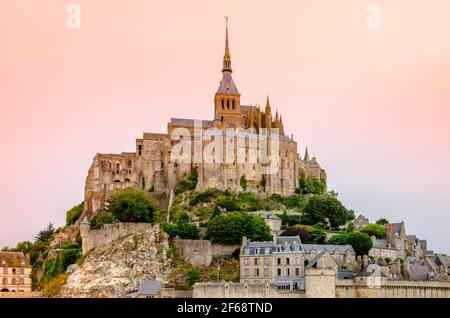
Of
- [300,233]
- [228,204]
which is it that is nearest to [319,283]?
[300,233]

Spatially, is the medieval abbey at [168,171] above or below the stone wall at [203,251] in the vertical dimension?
above

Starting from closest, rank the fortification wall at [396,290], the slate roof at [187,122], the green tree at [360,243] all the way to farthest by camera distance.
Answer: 1. the fortification wall at [396,290]
2. the green tree at [360,243]
3. the slate roof at [187,122]

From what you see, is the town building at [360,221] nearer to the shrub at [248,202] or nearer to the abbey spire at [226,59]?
the shrub at [248,202]

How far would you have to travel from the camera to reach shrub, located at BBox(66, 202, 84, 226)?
317 feet

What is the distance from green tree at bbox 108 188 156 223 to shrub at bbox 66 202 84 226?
8.79m

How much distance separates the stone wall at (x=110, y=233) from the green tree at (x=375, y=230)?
1796 cm

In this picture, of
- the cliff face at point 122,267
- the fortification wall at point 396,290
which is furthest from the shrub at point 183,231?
the fortification wall at point 396,290

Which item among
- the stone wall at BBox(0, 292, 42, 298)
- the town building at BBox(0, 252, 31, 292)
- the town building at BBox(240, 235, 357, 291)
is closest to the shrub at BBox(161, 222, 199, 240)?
the town building at BBox(240, 235, 357, 291)

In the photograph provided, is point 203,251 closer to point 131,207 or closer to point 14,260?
point 131,207

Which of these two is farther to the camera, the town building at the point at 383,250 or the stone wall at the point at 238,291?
the town building at the point at 383,250

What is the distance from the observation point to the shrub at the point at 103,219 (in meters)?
85.1

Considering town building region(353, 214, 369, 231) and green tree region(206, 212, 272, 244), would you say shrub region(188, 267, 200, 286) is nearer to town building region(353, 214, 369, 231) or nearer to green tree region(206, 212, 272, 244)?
green tree region(206, 212, 272, 244)
